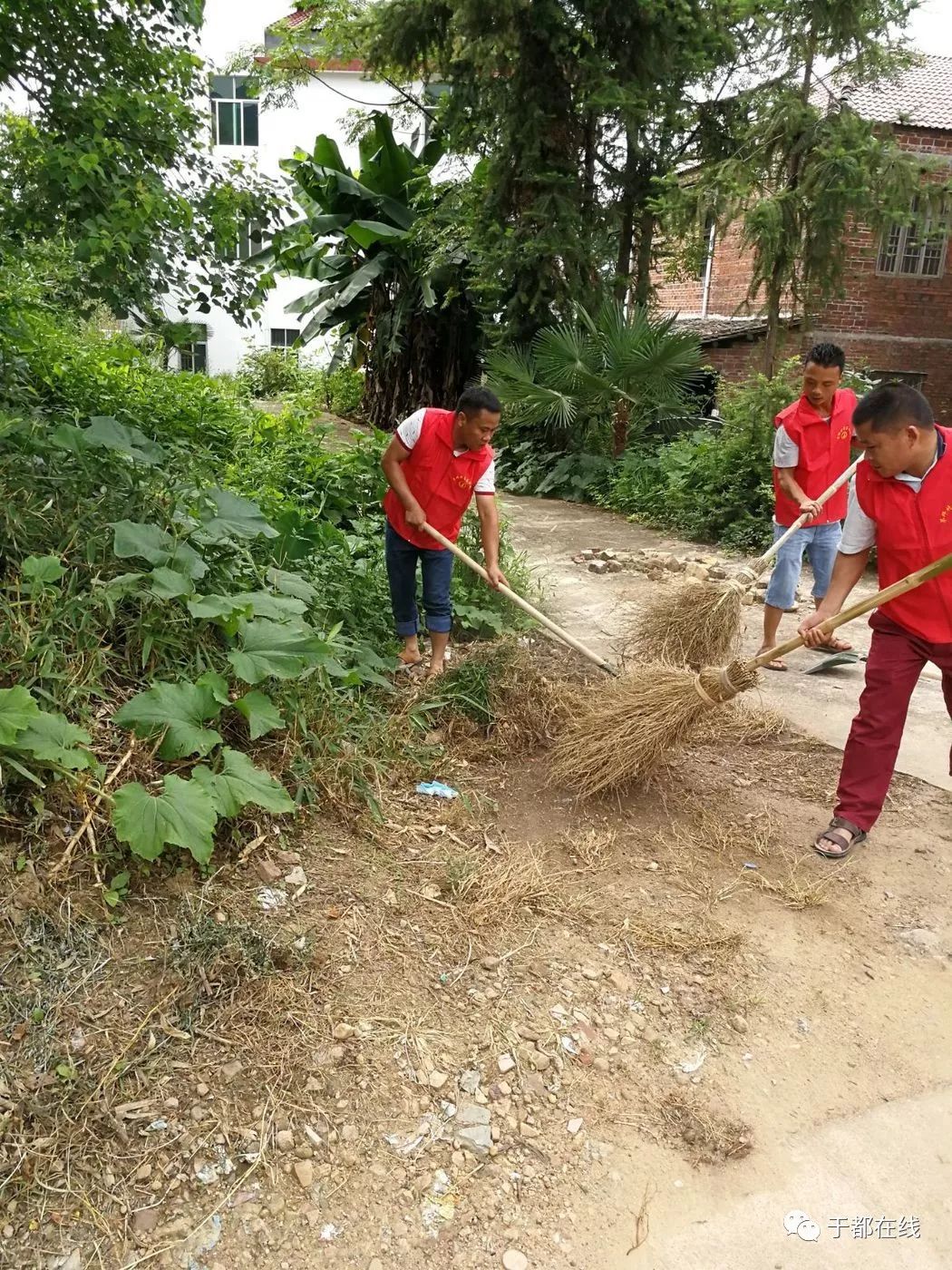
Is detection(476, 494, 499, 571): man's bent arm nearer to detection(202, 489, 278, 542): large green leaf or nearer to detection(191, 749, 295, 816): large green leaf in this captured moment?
detection(202, 489, 278, 542): large green leaf

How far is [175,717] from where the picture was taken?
266 cm

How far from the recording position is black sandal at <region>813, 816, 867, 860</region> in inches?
128

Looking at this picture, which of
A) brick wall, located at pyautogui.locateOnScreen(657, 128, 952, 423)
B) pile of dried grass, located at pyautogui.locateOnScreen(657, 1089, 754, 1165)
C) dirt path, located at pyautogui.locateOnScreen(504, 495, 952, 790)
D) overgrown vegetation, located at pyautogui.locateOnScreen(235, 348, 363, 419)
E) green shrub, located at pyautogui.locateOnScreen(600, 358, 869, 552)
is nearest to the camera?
pile of dried grass, located at pyautogui.locateOnScreen(657, 1089, 754, 1165)

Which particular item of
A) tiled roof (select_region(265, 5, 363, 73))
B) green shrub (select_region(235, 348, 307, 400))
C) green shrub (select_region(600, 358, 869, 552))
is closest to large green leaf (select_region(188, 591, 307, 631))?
green shrub (select_region(600, 358, 869, 552))

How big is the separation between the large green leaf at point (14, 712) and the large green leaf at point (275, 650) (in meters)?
0.61

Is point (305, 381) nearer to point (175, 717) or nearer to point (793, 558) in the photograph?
point (793, 558)

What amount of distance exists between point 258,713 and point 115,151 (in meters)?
2.09

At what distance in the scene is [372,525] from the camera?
538 centimetres

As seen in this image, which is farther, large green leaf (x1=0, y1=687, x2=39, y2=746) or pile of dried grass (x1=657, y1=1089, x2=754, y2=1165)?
large green leaf (x1=0, y1=687, x2=39, y2=746)

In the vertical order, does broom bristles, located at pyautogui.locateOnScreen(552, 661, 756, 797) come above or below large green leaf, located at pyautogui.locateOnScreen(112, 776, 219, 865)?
below

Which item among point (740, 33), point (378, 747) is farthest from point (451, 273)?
point (378, 747)

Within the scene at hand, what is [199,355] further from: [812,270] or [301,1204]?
[301,1204]

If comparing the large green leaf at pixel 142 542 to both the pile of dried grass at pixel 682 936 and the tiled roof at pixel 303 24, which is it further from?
the tiled roof at pixel 303 24

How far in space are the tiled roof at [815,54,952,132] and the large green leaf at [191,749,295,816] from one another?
43.3ft
